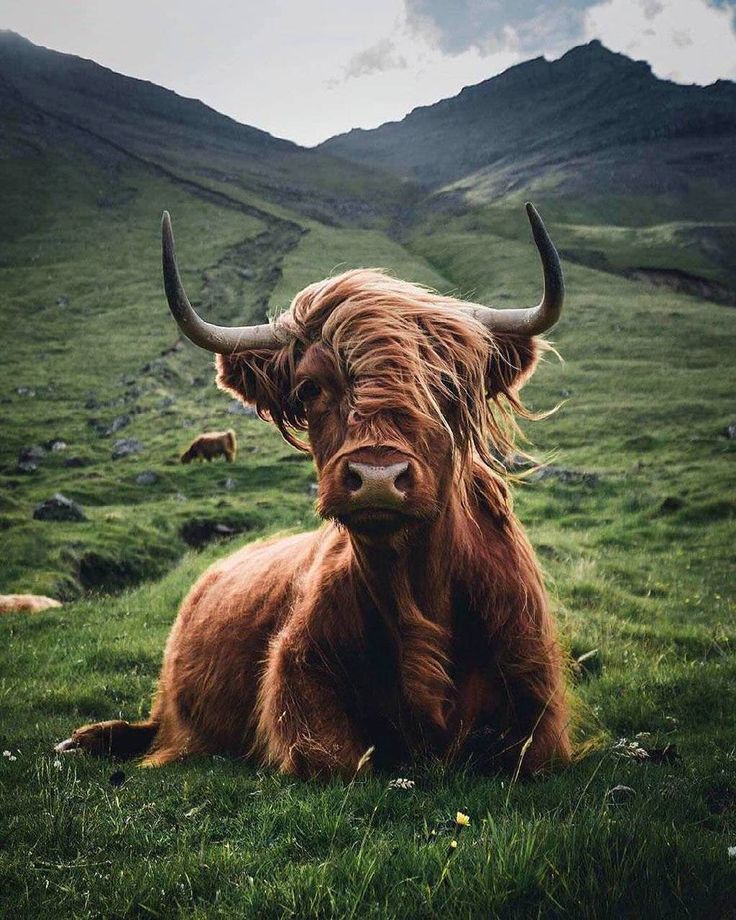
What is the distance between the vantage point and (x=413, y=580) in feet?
11.2

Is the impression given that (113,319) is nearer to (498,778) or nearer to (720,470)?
(720,470)

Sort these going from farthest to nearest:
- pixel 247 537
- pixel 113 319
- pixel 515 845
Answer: pixel 113 319, pixel 247 537, pixel 515 845

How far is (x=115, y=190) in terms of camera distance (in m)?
82.8

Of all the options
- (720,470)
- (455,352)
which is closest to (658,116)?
(720,470)

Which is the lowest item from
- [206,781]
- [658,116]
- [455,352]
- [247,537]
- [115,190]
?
[247,537]

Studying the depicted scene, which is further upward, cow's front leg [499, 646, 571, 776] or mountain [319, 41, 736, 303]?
mountain [319, 41, 736, 303]

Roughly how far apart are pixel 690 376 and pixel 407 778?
27.6 m

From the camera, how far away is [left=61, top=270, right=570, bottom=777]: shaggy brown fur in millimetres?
3273

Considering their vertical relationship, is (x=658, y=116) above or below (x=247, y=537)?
above

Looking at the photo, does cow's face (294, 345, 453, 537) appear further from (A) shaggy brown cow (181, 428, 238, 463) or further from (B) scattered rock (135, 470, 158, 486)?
(A) shaggy brown cow (181, 428, 238, 463)

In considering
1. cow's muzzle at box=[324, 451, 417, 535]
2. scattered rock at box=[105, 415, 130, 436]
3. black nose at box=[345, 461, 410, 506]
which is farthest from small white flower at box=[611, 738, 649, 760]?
scattered rock at box=[105, 415, 130, 436]

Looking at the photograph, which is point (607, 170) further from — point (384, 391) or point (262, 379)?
point (384, 391)

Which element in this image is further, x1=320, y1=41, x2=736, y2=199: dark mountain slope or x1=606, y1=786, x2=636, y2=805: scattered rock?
x1=320, y1=41, x2=736, y2=199: dark mountain slope

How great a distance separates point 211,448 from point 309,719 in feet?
61.9
